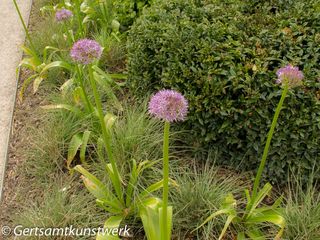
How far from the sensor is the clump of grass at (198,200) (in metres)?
2.59

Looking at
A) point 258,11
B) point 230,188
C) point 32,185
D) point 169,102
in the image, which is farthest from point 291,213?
point 32,185

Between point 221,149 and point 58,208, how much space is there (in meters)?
1.20

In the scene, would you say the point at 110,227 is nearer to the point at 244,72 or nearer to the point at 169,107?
the point at 169,107

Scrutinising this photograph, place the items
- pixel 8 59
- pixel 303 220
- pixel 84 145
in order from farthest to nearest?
pixel 8 59
pixel 84 145
pixel 303 220

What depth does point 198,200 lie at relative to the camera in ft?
8.72

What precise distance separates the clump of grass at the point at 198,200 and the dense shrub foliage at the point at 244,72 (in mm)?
295

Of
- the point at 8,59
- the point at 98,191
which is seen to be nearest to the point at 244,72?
the point at 98,191

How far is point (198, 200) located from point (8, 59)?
2.89 metres

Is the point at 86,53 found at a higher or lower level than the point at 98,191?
higher

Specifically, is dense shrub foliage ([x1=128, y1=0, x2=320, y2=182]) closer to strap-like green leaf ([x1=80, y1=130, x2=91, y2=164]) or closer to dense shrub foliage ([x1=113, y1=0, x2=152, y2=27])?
strap-like green leaf ([x1=80, y1=130, x2=91, y2=164])

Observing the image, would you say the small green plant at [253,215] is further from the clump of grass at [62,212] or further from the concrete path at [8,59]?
the concrete path at [8,59]

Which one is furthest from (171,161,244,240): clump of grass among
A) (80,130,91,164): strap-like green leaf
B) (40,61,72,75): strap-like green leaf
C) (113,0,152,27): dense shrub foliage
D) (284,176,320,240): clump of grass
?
(113,0,152,27): dense shrub foliage

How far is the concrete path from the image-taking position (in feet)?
11.8

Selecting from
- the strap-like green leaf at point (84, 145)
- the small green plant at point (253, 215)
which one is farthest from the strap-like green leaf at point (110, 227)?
the strap-like green leaf at point (84, 145)
